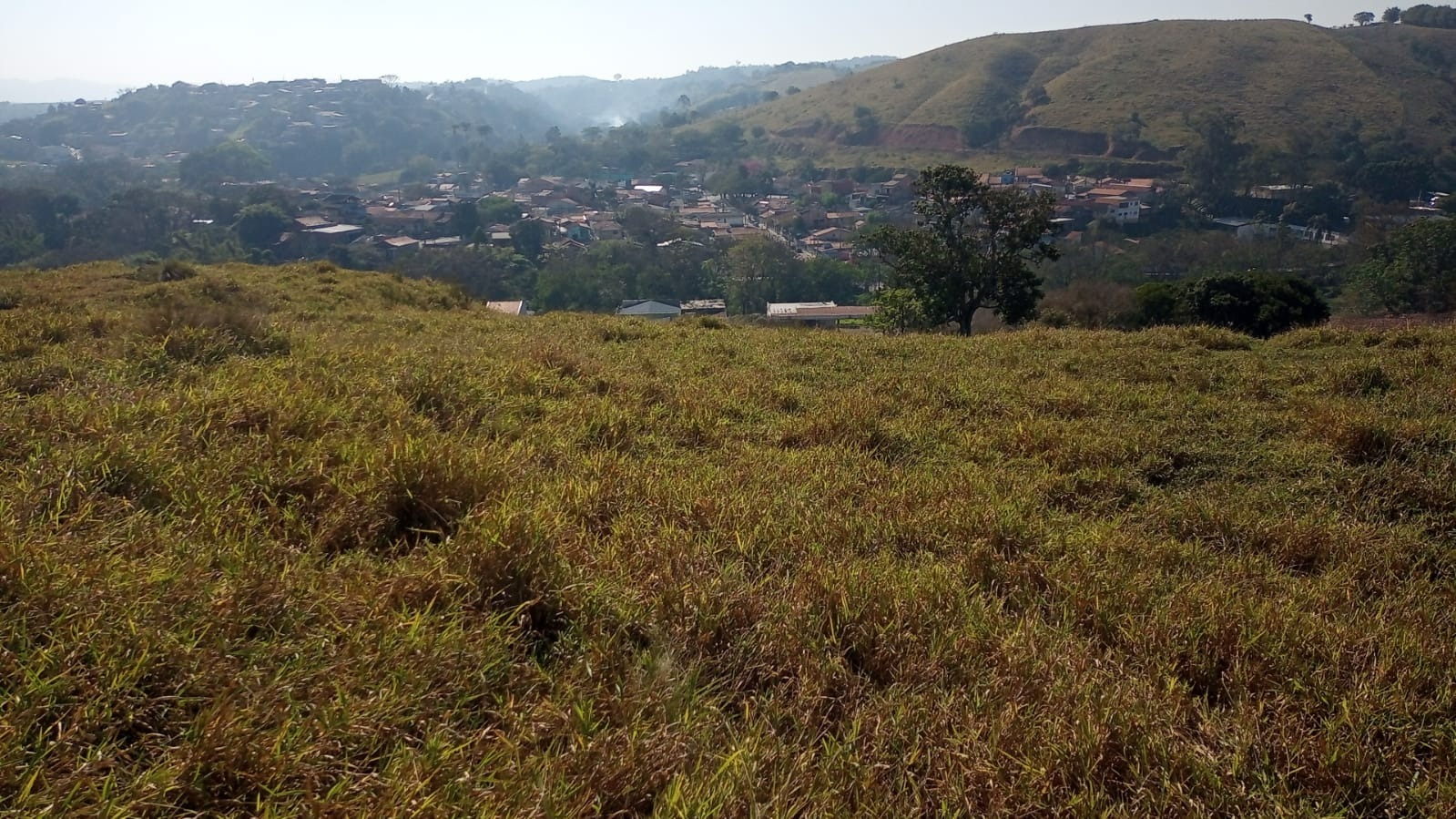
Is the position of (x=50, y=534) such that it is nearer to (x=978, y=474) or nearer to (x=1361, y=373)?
(x=978, y=474)

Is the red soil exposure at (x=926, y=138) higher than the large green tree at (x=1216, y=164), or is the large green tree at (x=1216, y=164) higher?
the red soil exposure at (x=926, y=138)

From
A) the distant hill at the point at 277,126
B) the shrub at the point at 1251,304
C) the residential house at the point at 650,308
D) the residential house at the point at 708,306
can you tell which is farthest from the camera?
the distant hill at the point at 277,126

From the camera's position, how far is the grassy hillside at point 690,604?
158 cm

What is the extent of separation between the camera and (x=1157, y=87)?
212 ft

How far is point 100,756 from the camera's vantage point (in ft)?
→ 4.68

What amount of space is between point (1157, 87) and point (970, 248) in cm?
6177

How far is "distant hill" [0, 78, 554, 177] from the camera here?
318 feet

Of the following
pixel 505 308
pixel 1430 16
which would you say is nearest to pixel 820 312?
pixel 505 308

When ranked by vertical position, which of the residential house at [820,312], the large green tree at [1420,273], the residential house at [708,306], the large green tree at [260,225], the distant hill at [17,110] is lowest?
the residential house at [708,306]

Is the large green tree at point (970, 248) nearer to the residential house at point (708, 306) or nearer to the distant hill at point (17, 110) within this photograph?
A: the residential house at point (708, 306)

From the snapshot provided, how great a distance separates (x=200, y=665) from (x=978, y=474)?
3109 millimetres

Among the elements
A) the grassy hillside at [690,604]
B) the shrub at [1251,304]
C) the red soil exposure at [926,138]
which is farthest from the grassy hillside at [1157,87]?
the grassy hillside at [690,604]

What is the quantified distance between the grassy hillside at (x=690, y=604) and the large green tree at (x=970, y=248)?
37.3 ft

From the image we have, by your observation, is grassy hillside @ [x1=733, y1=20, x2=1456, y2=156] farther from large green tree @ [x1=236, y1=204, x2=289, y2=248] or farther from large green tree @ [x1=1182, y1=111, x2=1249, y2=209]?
large green tree @ [x1=236, y1=204, x2=289, y2=248]
